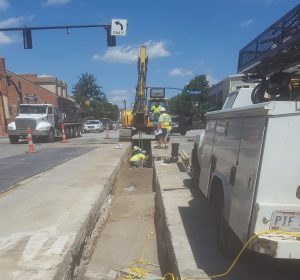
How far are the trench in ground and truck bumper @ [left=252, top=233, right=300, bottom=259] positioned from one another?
2482 millimetres

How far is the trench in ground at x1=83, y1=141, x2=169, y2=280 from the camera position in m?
6.04

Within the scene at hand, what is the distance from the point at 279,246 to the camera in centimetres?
354

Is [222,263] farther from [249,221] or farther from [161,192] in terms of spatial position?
[161,192]

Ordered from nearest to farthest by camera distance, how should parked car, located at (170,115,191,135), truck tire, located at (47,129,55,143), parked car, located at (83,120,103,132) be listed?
truck tire, located at (47,129,55,143)
parked car, located at (170,115,191,135)
parked car, located at (83,120,103,132)

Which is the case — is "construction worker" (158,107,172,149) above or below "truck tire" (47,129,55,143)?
above

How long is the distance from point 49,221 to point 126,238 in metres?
1.70

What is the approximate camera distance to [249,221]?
370 cm

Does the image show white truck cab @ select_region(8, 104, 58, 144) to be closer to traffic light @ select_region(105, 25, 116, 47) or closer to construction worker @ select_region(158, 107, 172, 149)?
traffic light @ select_region(105, 25, 116, 47)

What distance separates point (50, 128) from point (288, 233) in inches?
1004

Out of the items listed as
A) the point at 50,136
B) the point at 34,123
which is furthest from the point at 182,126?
the point at 34,123

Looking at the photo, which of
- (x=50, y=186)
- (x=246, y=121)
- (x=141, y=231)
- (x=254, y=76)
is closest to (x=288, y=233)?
(x=246, y=121)

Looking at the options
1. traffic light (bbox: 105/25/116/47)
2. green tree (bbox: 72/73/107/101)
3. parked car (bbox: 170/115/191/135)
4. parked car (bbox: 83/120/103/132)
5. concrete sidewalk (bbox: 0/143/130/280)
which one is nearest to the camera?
concrete sidewalk (bbox: 0/143/130/280)

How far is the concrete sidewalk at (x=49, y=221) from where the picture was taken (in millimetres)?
4391

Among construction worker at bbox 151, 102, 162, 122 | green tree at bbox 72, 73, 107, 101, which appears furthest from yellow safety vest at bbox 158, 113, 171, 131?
green tree at bbox 72, 73, 107, 101
